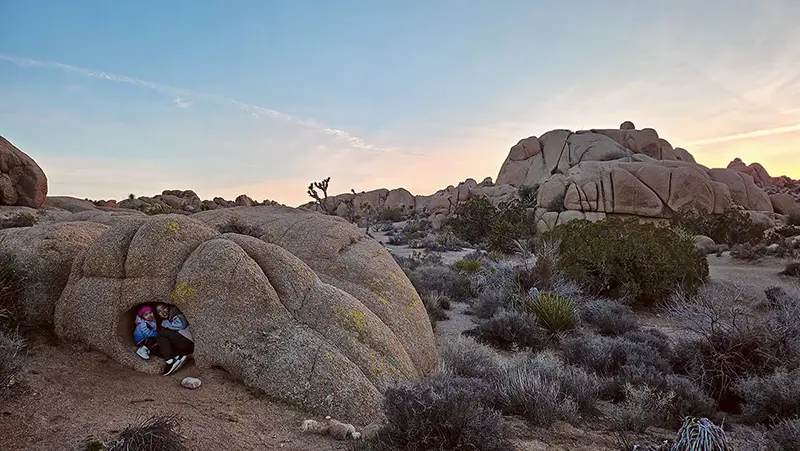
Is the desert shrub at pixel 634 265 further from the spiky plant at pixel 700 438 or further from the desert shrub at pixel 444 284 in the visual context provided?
the spiky plant at pixel 700 438

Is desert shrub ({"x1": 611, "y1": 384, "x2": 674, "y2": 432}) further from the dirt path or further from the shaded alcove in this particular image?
the shaded alcove

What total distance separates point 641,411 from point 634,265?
8870 millimetres

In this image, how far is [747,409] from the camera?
6023 millimetres

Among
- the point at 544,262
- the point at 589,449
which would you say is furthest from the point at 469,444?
the point at 544,262

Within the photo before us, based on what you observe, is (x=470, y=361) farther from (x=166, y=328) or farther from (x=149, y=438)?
(x=149, y=438)

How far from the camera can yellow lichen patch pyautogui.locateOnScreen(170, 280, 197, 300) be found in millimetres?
5949

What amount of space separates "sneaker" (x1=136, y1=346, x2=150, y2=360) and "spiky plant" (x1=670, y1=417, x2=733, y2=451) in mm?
5540

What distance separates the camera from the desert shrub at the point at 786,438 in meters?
4.63

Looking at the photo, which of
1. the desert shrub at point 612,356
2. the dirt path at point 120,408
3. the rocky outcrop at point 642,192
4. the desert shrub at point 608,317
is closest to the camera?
the dirt path at point 120,408

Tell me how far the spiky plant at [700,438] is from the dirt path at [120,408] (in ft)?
9.65

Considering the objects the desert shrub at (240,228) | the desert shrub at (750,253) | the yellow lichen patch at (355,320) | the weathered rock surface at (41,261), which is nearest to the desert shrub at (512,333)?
the yellow lichen patch at (355,320)

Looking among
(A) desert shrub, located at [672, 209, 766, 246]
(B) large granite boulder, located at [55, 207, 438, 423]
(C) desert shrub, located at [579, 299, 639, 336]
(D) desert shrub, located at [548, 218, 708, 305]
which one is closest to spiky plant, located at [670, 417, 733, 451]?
(B) large granite boulder, located at [55, 207, 438, 423]

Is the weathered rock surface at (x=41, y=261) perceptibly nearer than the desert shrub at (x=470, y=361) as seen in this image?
→ Yes

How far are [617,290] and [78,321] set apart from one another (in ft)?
40.9
